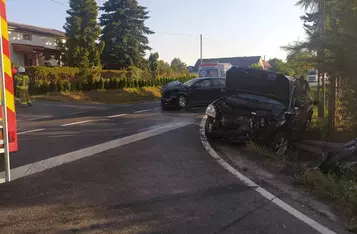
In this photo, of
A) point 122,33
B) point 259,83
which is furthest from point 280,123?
point 122,33

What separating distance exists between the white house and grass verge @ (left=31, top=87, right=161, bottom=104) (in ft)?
33.2

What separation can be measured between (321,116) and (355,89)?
417 cm

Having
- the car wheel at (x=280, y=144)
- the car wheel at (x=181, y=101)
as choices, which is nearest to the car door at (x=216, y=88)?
the car wheel at (x=181, y=101)

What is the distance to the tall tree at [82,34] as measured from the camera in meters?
28.9

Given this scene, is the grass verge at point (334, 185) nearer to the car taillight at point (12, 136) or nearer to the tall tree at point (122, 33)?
the car taillight at point (12, 136)

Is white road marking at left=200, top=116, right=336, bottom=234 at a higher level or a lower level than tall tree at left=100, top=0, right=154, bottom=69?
lower

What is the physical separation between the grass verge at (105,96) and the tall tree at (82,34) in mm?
4879

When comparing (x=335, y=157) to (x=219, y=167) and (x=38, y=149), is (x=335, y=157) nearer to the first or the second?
(x=219, y=167)

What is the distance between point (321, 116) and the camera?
12.3 meters

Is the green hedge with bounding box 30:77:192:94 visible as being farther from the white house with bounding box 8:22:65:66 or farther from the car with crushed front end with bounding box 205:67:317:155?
the car with crushed front end with bounding box 205:67:317:155

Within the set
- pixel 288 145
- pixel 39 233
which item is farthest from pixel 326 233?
pixel 288 145

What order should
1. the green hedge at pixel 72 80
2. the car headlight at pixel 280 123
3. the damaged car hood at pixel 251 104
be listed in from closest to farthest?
the car headlight at pixel 280 123
the damaged car hood at pixel 251 104
the green hedge at pixel 72 80

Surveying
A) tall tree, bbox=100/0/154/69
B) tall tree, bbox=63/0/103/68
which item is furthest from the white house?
tall tree, bbox=100/0/154/69

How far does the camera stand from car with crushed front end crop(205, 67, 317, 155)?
7832 millimetres
